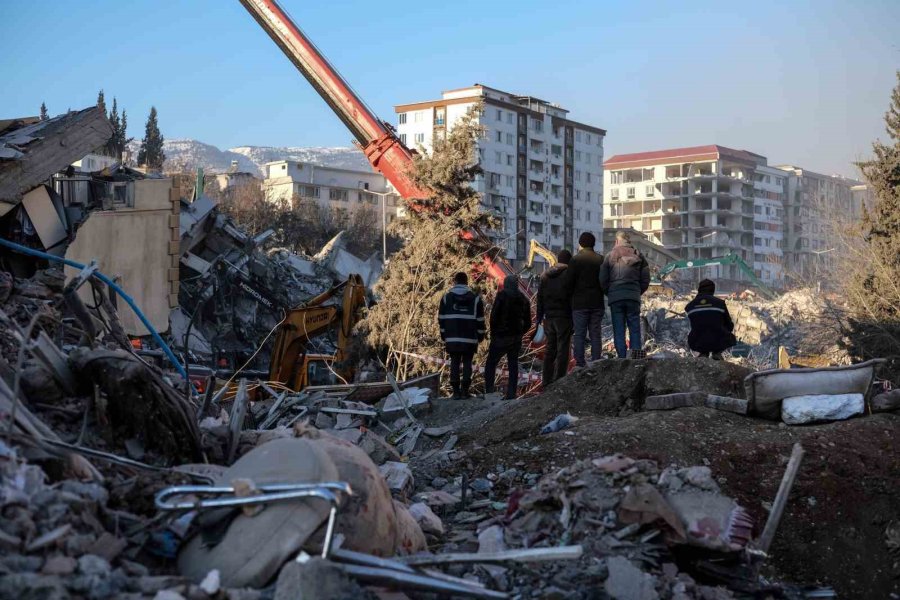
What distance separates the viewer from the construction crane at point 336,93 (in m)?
21.4

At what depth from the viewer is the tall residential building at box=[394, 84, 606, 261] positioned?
87062 mm

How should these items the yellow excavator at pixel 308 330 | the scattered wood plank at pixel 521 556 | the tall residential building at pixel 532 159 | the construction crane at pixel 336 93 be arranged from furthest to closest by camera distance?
the tall residential building at pixel 532 159
the construction crane at pixel 336 93
the yellow excavator at pixel 308 330
the scattered wood plank at pixel 521 556

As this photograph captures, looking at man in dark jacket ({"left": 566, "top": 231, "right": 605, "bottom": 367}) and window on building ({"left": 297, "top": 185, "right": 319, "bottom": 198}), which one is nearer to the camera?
man in dark jacket ({"left": 566, "top": 231, "right": 605, "bottom": 367})

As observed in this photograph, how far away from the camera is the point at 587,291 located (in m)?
12.0

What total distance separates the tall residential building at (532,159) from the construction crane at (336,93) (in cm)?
5858

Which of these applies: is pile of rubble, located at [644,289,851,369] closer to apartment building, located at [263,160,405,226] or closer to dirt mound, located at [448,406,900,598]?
dirt mound, located at [448,406,900,598]

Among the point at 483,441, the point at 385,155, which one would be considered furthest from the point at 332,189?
the point at 483,441

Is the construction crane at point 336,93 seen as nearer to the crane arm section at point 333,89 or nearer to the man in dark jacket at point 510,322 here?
the crane arm section at point 333,89

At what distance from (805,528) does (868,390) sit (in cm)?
237

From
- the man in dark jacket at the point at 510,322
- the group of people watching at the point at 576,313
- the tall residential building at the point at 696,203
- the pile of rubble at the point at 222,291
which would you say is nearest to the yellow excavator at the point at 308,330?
the group of people watching at the point at 576,313

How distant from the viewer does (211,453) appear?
6.39 metres

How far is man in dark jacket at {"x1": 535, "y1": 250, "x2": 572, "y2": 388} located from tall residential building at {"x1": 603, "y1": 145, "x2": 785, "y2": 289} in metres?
96.2

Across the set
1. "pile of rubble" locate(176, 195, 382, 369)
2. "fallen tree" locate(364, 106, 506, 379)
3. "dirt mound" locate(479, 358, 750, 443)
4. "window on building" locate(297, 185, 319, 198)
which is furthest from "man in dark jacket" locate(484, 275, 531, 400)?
"window on building" locate(297, 185, 319, 198)

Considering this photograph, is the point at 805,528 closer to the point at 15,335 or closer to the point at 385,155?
the point at 15,335
